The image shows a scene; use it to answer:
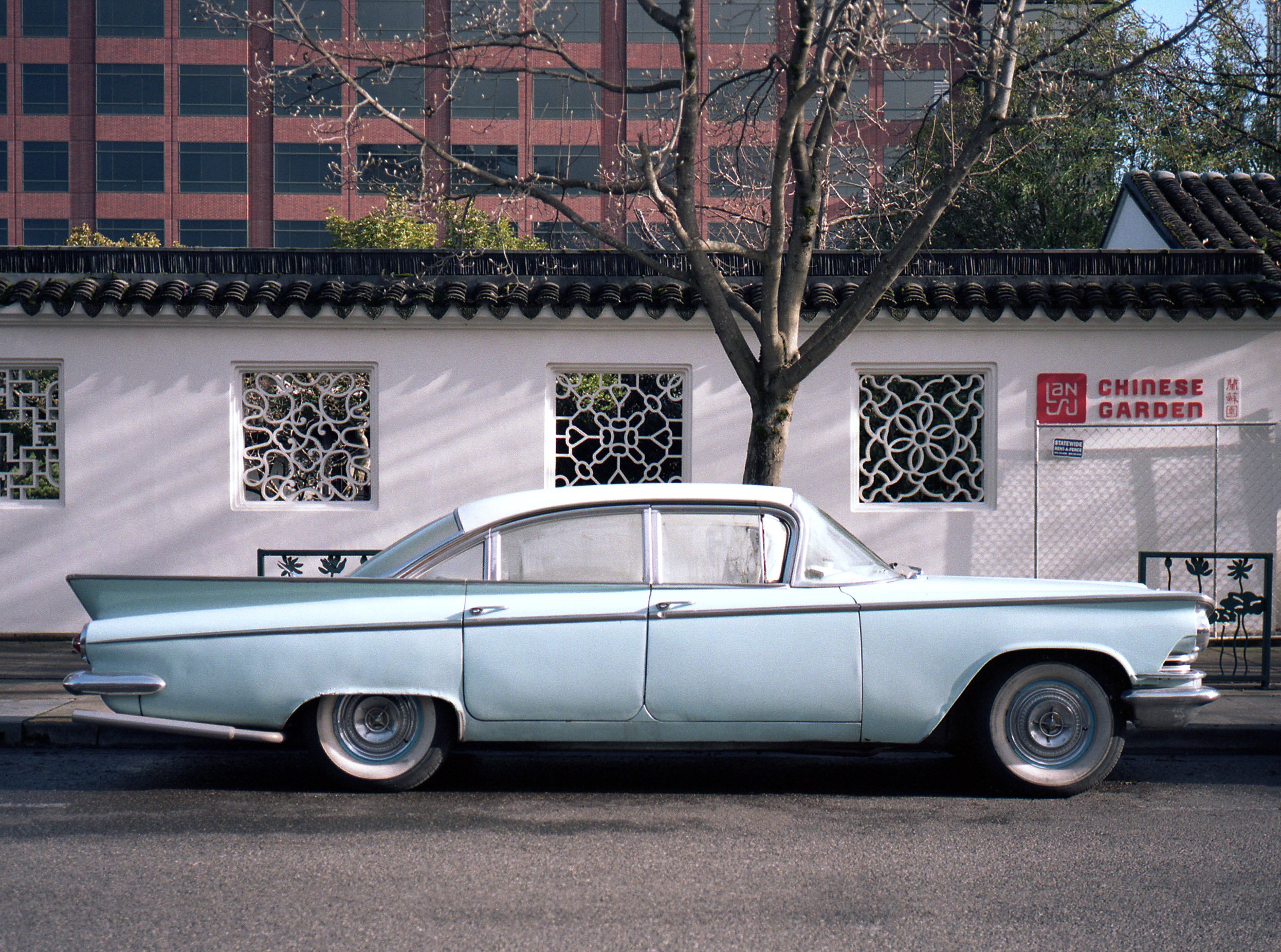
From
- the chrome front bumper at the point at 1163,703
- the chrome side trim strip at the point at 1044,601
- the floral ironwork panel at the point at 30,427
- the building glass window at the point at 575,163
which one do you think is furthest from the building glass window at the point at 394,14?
the chrome front bumper at the point at 1163,703

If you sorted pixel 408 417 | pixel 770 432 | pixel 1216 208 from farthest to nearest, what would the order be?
pixel 1216 208, pixel 408 417, pixel 770 432

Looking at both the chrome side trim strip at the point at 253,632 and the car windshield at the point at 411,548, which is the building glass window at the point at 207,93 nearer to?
the car windshield at the point at 411,548

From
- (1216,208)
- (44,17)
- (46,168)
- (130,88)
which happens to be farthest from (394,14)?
(1216,208)

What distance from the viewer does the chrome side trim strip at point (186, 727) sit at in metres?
5.21

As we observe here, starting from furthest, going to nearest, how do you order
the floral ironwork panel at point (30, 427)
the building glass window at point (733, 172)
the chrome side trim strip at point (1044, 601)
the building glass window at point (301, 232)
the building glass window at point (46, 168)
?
the building glass window at point (46, 168) < the building glass window at point (301, 232) < the floral ironwork panel at point (30, 427) < the building glass window at point (733, 172) < the chrome side trim strip at point (1044, 601)

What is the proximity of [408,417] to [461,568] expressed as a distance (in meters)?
5.11

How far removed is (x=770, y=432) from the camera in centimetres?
762

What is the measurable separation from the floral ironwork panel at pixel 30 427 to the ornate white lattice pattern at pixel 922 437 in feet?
24.0

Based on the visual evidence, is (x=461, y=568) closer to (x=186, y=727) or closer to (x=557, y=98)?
(x=186, y=727)

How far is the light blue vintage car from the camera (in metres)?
5.24

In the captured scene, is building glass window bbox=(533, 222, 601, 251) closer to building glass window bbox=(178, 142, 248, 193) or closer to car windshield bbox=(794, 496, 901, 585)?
car windshield bbox=(794, 496, 901, 585)

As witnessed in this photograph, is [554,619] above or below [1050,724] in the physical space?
above

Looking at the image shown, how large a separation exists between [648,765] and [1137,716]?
2502 millimetres

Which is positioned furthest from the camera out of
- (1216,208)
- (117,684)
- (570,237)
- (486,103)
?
(486,103)
